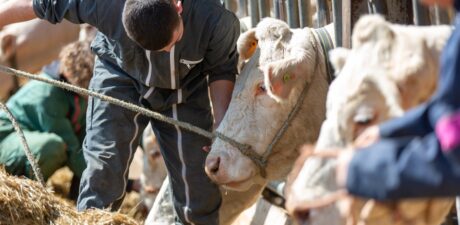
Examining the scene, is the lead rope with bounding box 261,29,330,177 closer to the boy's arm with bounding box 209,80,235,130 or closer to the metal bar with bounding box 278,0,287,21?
the boy's arm with bounding box 209,80,235,130

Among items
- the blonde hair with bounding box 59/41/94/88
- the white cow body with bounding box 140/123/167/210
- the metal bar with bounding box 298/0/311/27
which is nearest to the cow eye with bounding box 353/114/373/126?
the metal bar with bounding box 298/0/311/27

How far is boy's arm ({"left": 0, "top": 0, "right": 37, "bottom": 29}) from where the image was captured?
593 centimetres

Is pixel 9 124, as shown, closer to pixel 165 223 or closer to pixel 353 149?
pixel 165 223

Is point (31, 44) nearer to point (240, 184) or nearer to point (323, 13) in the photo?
point (323, 13)

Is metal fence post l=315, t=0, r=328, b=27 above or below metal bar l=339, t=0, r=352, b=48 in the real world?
below

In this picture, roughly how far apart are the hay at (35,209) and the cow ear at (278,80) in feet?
3.02

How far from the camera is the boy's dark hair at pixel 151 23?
17.5 feet

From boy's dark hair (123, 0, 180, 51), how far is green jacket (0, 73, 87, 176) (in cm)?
347

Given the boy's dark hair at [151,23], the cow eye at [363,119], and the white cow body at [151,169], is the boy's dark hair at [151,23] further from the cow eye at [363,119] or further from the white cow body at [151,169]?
the white cow body at [151,169]

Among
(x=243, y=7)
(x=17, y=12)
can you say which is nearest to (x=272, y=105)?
(x=17, y=12)

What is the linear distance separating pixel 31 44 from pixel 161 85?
3361mm

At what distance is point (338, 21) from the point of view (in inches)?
225

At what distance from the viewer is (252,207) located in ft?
24.2

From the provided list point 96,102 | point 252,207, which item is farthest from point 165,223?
point 96,102
